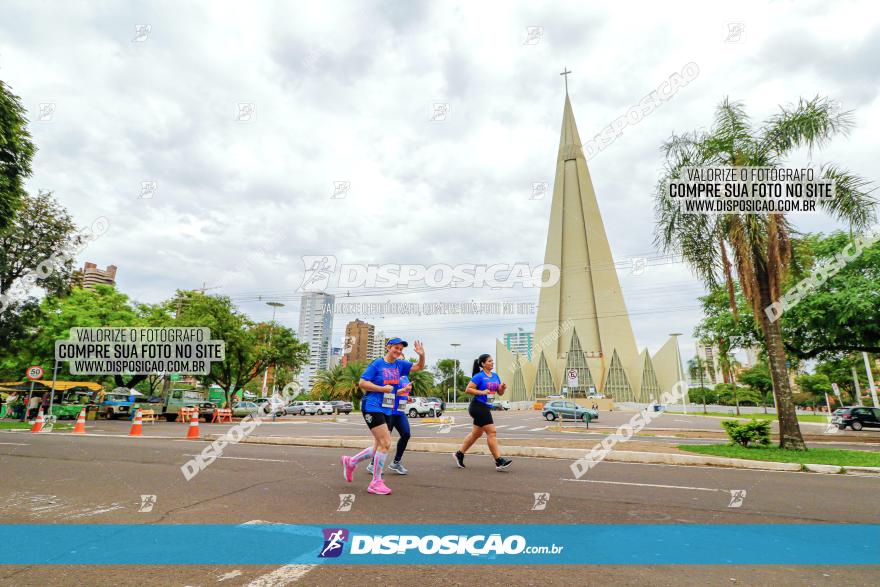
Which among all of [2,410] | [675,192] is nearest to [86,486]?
[675,192]

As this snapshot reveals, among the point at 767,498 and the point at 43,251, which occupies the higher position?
the point at 43,251

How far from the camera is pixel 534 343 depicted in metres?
79.1

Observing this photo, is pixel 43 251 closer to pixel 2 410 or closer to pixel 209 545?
pixel 2 410

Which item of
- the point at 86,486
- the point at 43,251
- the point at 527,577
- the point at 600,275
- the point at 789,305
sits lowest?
the point at 86,486

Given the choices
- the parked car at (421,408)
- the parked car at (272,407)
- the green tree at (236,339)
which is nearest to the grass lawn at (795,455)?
the parked car at (421,408)

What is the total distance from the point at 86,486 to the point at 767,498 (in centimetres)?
919

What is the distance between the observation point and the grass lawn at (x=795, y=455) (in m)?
9.39

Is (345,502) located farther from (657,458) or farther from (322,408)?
(322,408)

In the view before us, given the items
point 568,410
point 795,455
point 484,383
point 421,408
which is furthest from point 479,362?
point 421,408

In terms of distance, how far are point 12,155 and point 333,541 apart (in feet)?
44.1

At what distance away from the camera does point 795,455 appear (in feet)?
33.8

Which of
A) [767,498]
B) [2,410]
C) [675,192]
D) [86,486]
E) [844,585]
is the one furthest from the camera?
[2,410]

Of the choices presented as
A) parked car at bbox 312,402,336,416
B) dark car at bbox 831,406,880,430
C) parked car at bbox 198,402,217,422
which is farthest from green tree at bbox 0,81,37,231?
dark car at bbox 831,406,880,430

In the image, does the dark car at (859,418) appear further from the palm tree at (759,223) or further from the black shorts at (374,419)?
the black shorts at (374,419)
